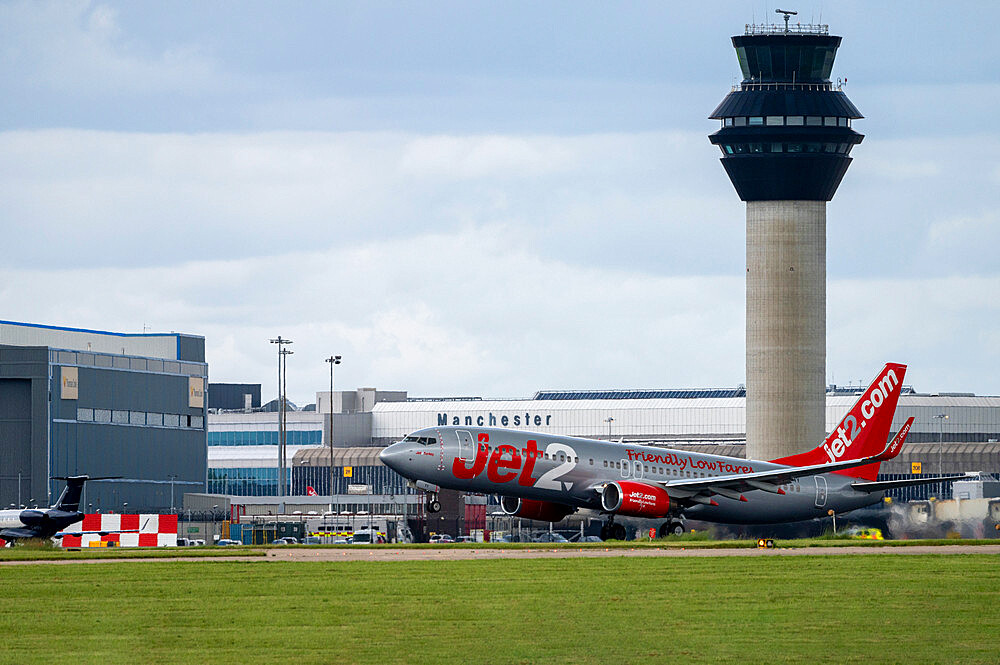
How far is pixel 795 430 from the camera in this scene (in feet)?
539

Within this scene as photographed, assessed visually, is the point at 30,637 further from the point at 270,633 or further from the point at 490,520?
the point at 490,520

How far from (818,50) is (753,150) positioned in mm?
12914

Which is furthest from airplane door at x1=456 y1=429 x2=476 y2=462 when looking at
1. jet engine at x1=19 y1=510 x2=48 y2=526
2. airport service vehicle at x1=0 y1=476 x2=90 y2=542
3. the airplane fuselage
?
jet engine at x1=19 y1=510 x2=48 y2=526

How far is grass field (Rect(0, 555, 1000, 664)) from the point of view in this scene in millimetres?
29484

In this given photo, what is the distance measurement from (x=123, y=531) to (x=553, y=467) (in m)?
47.1

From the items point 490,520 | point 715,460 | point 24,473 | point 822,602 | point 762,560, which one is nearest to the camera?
point 822,602

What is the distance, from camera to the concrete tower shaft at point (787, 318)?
164m

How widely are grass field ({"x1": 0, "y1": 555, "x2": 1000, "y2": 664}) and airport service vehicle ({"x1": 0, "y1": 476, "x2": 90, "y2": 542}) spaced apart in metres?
48.7

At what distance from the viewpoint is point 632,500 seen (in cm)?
7406

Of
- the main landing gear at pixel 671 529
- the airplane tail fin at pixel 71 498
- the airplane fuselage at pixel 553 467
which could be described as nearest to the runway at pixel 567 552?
the airplane fuselage at pixel 553 467

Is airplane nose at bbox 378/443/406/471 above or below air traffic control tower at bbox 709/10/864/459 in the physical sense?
below

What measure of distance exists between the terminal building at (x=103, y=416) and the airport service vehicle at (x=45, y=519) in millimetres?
47873

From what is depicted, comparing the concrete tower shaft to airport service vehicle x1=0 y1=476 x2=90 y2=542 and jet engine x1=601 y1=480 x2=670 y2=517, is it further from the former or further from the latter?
jet engine x1=601 y1=480 x2=670 y2=517

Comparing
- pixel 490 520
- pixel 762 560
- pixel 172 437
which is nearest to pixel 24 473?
pixel 172 437
